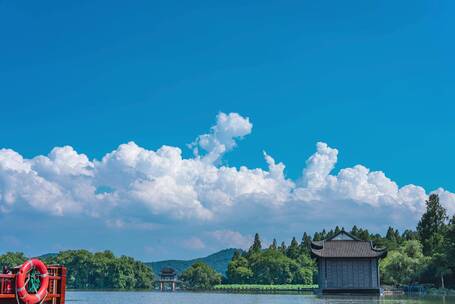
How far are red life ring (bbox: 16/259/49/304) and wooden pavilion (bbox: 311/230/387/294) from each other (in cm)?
4370

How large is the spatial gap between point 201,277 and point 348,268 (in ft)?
130

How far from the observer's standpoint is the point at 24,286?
18922 mm

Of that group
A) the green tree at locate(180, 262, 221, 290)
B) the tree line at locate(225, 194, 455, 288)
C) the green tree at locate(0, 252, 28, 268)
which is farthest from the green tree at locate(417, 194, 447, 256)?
the green tree at locate(0, 252, 28, 268)

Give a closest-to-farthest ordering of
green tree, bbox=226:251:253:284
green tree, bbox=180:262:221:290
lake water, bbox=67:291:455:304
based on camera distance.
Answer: lake water, bbox=67:291:455:304, green tree, bbox=226:251:253:284, green tree, bbox=180:262:221:290

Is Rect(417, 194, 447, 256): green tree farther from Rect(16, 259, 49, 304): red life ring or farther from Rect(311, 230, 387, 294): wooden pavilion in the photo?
Rect(16, 259, 49, 304): red life ring

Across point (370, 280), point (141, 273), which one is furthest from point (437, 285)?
point (141, 273)

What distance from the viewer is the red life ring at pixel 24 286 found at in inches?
739

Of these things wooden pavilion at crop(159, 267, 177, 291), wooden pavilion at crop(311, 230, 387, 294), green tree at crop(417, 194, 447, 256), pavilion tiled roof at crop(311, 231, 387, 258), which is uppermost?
green tree at crop(417, 194, 447, 256)

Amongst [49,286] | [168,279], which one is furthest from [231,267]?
[49,286]

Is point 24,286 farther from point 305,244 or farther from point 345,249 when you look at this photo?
point 305,244

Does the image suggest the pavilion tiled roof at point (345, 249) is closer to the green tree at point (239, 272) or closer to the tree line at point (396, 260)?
the tree line at point (396, 260)

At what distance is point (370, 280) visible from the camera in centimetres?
6016

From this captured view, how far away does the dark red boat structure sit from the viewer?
18.5 m

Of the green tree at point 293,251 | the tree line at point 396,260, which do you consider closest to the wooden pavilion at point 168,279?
the tree line at point 396,260
